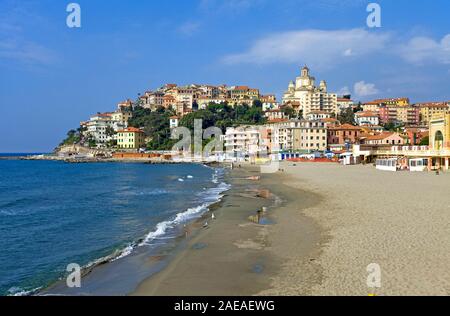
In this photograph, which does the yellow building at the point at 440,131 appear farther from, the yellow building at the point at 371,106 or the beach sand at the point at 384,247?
the yellow building at the point at 371,106

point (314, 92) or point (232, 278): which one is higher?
point (314, 92)

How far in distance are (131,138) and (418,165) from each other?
113927 mm

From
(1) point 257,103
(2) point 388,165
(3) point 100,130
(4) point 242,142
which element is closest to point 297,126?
(4) point 242,142

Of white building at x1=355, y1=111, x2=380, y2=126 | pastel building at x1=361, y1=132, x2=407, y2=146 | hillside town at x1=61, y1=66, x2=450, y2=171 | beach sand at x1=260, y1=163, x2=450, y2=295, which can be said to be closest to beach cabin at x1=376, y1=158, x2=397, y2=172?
hillside town at x1=61, y1=66, x2=450, y2=171

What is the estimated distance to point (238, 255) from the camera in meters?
13.9

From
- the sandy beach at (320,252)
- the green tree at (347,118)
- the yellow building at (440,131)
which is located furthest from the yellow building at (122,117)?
the sandy beach at (320,252)

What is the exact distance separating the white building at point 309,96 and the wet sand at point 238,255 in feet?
405

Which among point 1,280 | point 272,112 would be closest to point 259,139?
point 272,112

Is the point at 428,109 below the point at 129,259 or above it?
above

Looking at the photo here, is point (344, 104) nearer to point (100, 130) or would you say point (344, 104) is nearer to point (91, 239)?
point (100, 130)

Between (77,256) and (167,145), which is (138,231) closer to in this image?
(77,256)
